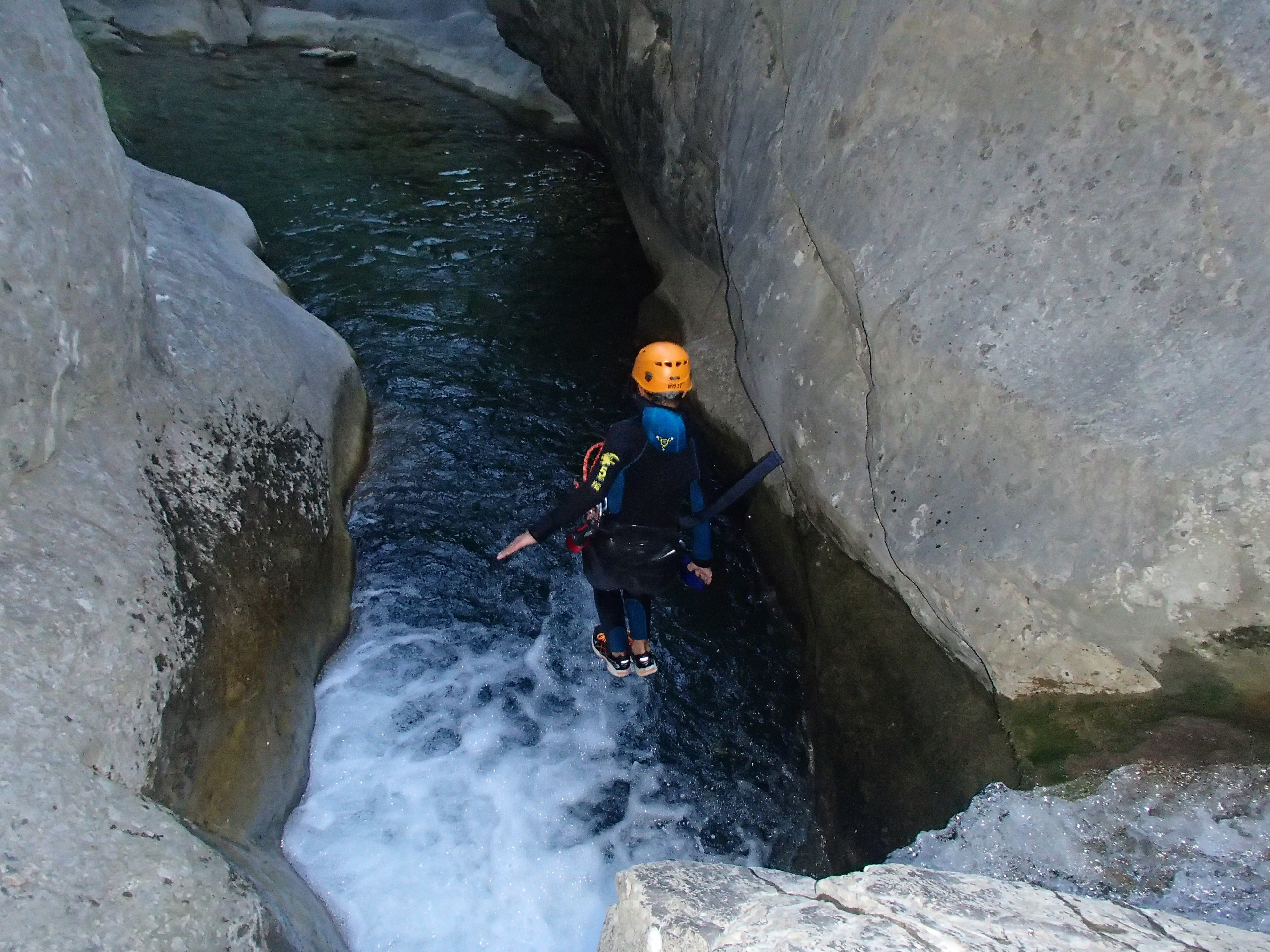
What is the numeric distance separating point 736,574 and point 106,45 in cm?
2292

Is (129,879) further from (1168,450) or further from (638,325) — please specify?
(638,325)

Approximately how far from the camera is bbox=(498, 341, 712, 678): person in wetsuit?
406cm

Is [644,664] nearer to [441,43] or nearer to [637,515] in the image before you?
[637,515]

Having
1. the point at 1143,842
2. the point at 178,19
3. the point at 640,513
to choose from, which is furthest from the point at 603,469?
the point at 178,19

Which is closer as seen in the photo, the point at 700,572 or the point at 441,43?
the point at 700,572

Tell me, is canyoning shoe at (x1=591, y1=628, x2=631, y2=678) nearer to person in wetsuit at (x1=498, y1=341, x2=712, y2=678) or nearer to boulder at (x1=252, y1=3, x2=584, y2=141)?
person in wetsuit at (x1=498, y1=341, x2=712, y2=678)

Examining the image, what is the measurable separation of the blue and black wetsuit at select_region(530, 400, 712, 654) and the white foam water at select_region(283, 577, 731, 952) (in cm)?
60

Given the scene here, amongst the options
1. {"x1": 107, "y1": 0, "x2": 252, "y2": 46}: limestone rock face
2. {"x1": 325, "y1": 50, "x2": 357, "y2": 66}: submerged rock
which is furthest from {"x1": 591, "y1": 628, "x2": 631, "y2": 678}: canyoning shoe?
{"x1": 107, "y1": 0, "x2": 252, "y2": 46}: limestone rock face

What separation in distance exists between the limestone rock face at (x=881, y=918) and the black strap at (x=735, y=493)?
2.17m

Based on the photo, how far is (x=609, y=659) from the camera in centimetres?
511

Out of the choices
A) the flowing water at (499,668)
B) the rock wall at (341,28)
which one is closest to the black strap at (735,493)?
the flowing water at (499,668)

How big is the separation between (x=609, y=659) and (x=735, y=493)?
155cm

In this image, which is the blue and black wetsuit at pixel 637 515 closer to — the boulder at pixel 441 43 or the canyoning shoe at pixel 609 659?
the canyoning shoe at pixel 609 659

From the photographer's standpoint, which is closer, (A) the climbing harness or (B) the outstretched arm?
(B) the outstretched arm
